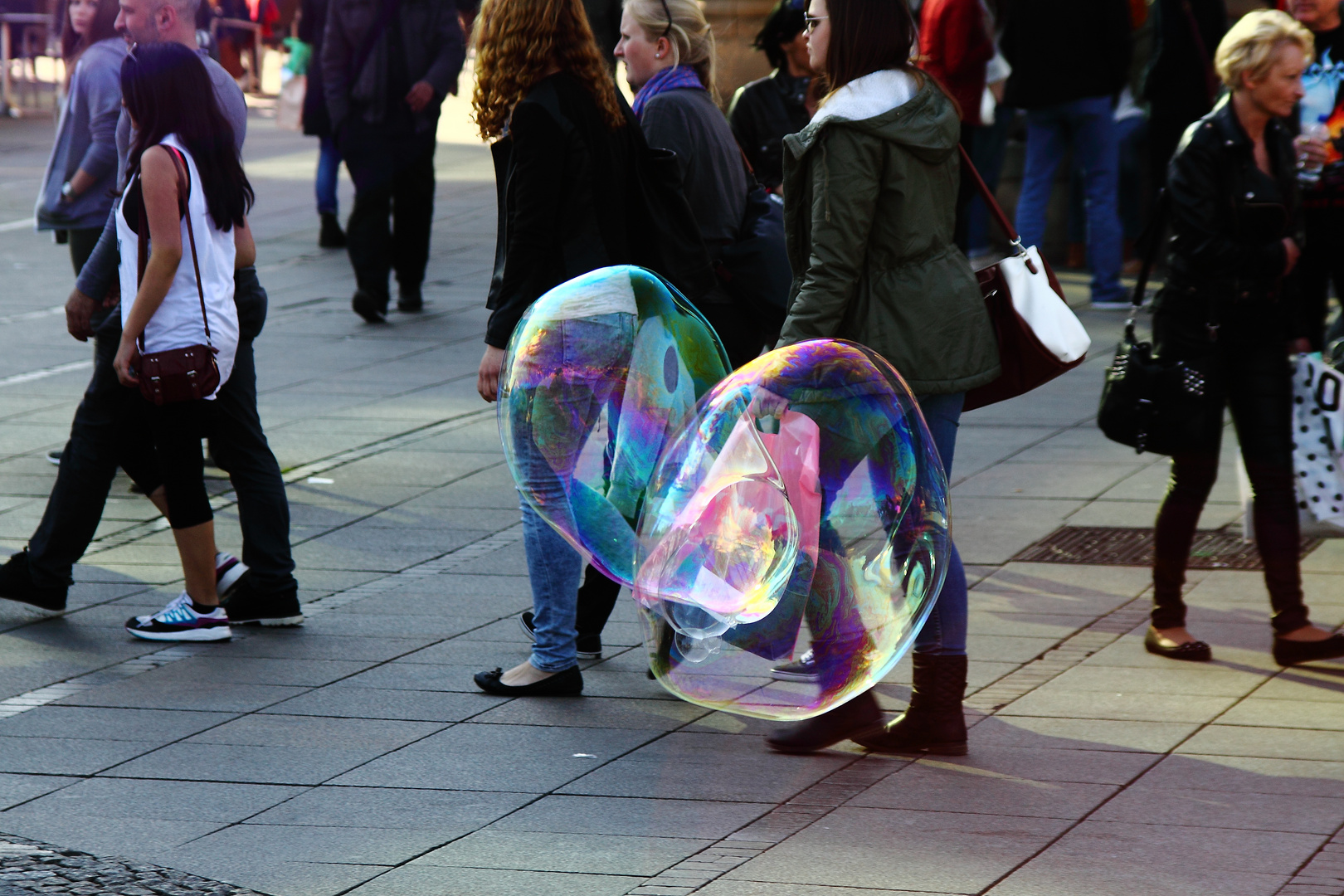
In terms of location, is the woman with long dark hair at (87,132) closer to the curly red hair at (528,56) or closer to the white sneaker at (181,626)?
the white sneaker at (181,626)

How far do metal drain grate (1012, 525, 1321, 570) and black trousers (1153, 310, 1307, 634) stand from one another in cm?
97

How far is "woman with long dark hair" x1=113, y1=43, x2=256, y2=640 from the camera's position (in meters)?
5.76

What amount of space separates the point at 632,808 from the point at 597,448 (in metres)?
0.88

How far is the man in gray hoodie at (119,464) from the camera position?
6.11 m

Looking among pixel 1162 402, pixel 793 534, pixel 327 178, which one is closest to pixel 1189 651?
pixel 1162 402

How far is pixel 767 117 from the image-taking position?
819 cm

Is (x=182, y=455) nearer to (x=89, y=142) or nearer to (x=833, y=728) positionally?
(x=833, y=728)

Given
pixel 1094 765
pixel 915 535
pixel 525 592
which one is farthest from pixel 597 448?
pixel 525 592

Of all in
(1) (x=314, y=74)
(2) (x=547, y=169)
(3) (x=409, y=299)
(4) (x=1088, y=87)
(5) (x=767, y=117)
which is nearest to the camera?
(2) (x=547, y=169)

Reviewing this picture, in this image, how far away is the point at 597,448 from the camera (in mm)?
4531

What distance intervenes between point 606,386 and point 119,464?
2.61 metres

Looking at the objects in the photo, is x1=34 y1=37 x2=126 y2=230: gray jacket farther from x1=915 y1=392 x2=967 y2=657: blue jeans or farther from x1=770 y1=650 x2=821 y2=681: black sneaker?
x1=770 y1=650 x2=821 y2=681: black sneaker

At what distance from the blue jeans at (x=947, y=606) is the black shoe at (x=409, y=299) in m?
7.63

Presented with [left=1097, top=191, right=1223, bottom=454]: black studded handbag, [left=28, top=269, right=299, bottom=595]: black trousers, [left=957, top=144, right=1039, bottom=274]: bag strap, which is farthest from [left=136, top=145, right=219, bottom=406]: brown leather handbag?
[left=1097, top=191, right=1223, bottom=454]: black studded handbag
